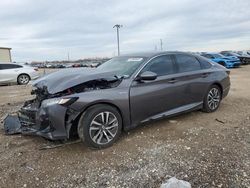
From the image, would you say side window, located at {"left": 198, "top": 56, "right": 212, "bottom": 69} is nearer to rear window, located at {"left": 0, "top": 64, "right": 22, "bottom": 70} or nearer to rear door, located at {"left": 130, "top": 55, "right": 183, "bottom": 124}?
rear door, located at {"left": 130, "top": 55, "right": 183, "bottom": 124}

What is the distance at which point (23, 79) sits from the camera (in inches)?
536

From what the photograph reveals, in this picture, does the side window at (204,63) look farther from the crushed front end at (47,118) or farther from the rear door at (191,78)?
the crushed front end at (47,118)

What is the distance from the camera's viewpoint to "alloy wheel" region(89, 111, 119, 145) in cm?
375

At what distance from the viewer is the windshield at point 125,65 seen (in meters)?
4.39

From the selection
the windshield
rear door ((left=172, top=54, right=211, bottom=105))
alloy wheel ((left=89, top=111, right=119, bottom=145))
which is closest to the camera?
alloy wheel ((left=89, top=111, right=119, bottom=145))

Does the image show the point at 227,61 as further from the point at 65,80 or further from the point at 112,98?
the point at 65,80

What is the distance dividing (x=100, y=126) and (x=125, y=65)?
55.6 inches

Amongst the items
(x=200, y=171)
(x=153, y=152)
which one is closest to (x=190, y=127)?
(x=153, y=152)

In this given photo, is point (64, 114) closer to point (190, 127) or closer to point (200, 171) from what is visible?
point (200, 171)

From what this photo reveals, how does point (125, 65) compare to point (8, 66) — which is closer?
point (125, 65)

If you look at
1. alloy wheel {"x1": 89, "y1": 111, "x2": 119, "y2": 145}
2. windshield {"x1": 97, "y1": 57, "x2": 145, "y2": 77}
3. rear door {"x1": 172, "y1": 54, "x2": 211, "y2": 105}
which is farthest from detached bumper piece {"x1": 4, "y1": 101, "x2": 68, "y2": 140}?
rear door {"x1": 172, "y1": 54, "x2": 211, "y2": 105}

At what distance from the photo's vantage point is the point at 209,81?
546cm

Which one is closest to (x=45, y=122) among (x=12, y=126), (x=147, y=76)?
(x=12, y=126)

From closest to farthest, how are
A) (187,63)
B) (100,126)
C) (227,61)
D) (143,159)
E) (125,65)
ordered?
(143,159) < (100,126) < (125,65) < (187,63) < (227,61)
